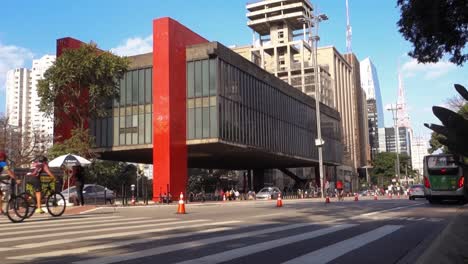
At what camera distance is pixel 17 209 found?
1169 centimetres

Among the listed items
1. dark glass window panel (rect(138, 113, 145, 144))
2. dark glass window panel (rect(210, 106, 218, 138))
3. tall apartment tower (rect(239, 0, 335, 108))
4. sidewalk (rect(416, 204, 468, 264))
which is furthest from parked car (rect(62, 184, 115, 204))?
tall apartment tower (rect(239, 0, 335, 108))

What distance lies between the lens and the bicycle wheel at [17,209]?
457 inches

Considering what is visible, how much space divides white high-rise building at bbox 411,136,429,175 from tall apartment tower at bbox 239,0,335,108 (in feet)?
103

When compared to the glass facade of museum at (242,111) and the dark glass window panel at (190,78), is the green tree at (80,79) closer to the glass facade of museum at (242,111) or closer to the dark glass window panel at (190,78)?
the dark glass window panel at (190,78)

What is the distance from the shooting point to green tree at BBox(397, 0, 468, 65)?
13.7m

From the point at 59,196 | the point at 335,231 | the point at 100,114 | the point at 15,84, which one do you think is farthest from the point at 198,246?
the point at 15,84

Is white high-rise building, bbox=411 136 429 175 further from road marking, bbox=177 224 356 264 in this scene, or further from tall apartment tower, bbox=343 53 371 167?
road marking, bbox=177 224 356 264

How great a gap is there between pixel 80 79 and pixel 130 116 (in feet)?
24.2

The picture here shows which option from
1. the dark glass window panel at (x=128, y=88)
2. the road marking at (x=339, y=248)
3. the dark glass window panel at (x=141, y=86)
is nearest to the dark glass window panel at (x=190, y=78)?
the dark glass window panel at (x=141, y=86)

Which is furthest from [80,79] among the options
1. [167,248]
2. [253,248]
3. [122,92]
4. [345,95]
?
[345,95]

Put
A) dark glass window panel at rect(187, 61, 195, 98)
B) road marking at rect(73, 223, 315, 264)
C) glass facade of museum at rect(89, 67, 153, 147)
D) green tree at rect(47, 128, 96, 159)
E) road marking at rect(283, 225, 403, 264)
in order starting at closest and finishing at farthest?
road marking at rect(73, 223, 315, 264) < road marking at rect(283, 225, 403, 264) < green tree at rect(47, 128, 96, 159) < dark glass window panel at rect(187, 61, 195, 98) < glass facade of museum at rect(89, 67, 153, 147)

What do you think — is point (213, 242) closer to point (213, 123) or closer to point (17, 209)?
point (17, 209)

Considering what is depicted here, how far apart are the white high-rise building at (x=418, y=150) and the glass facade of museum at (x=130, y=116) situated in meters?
103

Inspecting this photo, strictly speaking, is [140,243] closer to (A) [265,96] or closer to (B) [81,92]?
(B) [81,92]
